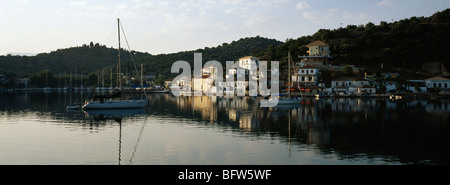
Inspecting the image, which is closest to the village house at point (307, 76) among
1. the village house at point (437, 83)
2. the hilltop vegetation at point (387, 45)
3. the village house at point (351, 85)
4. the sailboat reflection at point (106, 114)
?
the village house at point (351, 85)

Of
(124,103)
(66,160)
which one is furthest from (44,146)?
(124,103)

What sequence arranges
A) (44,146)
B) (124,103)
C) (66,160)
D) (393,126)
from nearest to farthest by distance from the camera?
(66,160), (44,146), (393,126), (124,103)

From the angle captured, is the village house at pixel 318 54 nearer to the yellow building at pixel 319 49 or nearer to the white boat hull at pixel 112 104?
the yellow building at pixel 319 49

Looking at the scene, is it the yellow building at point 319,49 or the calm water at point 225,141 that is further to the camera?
the yellow building at point 319,49

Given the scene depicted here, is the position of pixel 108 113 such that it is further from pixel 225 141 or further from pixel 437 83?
pixel 437 83

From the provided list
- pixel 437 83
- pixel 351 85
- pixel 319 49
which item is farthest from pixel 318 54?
pixel 437 83

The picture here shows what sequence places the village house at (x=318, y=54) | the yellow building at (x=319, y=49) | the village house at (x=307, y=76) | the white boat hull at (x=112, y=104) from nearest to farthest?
the white boat hull at (x=112, y=104) → the village house at (x=307, y=76) → the village house at (x=318, y=54) → the yellow building at (x=319, y=49)

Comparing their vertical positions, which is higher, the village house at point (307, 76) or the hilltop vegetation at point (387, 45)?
the hilltop vegetation at point (387, 45)

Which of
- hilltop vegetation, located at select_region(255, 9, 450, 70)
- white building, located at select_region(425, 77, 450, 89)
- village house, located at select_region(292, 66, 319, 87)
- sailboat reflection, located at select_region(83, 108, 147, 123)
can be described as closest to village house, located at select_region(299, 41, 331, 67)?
hilltop vegetation, located at select_region(255, 9, 450, 70)

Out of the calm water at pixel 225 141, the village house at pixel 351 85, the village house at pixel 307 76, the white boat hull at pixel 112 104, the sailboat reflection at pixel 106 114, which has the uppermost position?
the village house at pixel 307 76

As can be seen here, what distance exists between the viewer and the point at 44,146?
29.1 meters

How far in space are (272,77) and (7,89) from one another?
395ft

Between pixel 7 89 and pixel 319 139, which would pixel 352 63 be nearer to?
pixel 319 139
